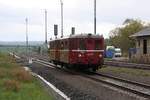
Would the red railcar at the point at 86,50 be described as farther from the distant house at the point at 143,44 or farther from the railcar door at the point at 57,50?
the distant house at the point at 143,44

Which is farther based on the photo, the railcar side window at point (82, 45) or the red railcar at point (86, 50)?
the railcar side window at point (82, 45)

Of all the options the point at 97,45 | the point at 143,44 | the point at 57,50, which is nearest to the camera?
the point at 97,45

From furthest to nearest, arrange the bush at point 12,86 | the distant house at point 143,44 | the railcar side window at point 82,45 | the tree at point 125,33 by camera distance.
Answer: the tree at point 125,33
the distant house at point 143,44
the railcar side window at point 82,45
the bush at point 12,86

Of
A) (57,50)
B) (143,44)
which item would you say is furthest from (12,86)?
(143,44)

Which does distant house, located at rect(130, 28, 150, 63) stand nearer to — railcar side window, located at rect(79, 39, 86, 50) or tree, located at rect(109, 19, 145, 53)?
railcar side window, located at rect(79, 39, 86, 50)

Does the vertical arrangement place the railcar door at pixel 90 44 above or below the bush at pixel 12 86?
above

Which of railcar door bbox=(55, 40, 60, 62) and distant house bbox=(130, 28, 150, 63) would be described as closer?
railcar door bbox=(55, 40, 60, 62)

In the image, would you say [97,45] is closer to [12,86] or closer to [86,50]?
[86,50]

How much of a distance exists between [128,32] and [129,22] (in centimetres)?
697

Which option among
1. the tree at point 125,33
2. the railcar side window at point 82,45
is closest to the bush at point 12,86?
the railcar side window at point 82,45

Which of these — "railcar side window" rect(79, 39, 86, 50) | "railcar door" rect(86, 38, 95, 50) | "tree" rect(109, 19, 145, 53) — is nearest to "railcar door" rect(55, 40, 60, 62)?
"railcar side window" rect(79, 39, 86, 50)

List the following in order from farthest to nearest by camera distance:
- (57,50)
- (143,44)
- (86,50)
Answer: (143,44), (57,50), (86,50)

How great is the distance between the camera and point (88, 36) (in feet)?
121

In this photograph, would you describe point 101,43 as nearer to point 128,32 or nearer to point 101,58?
point 101,58
